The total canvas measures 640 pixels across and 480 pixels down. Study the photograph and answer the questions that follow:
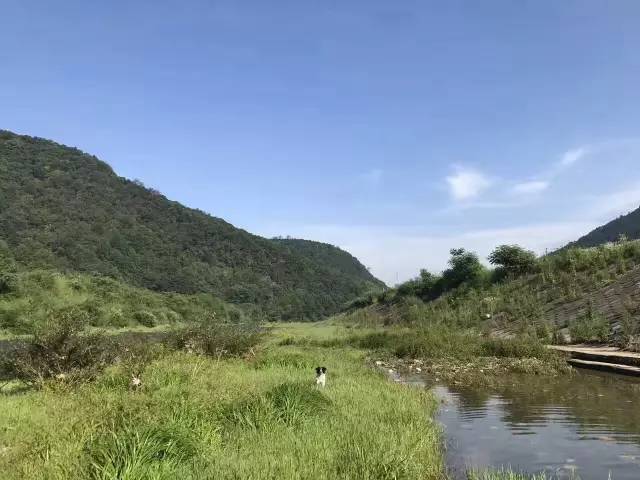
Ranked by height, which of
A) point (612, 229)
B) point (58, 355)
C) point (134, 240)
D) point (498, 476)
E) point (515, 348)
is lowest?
point (498, 476)

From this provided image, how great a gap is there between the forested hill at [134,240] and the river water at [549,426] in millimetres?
80172

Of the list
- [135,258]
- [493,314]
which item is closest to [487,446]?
[493,314]

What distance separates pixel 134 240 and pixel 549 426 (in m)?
114

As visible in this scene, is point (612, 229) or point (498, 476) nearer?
point (498, 476)

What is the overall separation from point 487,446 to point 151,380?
634 centimetres

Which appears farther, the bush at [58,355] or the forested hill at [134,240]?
the forested hill at [134,240]

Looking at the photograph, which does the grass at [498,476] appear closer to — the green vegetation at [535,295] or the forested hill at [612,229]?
the green vegetation at [535,295]

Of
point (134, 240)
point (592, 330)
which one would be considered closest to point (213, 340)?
point (592, 330)

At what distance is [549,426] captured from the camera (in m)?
9.28

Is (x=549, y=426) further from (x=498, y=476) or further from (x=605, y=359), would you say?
(x=605, y=359)

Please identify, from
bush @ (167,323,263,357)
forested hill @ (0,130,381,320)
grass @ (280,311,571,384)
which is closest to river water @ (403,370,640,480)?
grass @ (280,311,571,384)

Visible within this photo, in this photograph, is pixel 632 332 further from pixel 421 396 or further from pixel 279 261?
pixel 279 261

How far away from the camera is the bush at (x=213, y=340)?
1691 cm

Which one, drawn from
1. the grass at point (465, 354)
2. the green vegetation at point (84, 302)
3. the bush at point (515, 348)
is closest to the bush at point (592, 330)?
the grass at point (465, 354)
